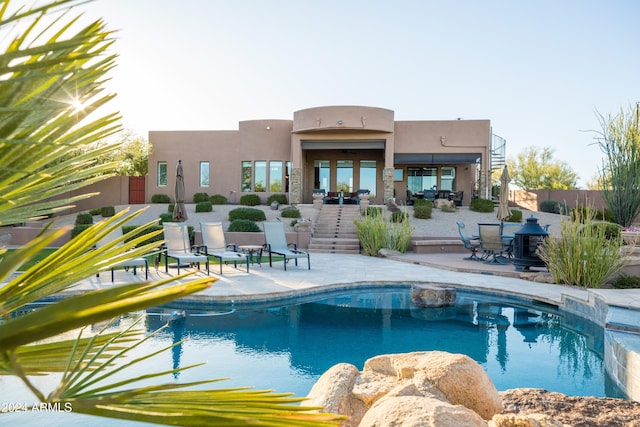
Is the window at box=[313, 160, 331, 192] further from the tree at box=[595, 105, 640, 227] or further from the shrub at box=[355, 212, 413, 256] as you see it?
the tree at box=[595, 105, 640, 227]

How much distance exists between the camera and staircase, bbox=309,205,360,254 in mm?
16125

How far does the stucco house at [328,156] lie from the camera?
76.8 feet

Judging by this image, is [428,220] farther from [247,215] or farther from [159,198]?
[159,198]

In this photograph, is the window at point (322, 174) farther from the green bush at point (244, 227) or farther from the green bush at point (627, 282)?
the green bush at point (627, 282)

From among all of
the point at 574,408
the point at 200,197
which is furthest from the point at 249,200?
the point at 574,408

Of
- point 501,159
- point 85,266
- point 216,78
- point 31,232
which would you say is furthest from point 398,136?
point 85,266

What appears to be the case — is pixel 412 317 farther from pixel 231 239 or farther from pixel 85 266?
pixel 231 239

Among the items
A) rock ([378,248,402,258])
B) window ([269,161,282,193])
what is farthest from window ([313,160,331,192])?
rock ([378,248,402,258])

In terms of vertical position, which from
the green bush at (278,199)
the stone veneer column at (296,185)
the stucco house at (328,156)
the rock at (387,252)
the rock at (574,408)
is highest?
the stucco house at (328,156)

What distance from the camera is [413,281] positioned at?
9.69 m

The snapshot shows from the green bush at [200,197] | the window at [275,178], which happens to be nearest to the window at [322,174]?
the window at [275,178]

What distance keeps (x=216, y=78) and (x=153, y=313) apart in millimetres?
8433

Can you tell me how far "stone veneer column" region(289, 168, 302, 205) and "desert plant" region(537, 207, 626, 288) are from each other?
15339mm

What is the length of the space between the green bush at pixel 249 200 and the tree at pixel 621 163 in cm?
1558
